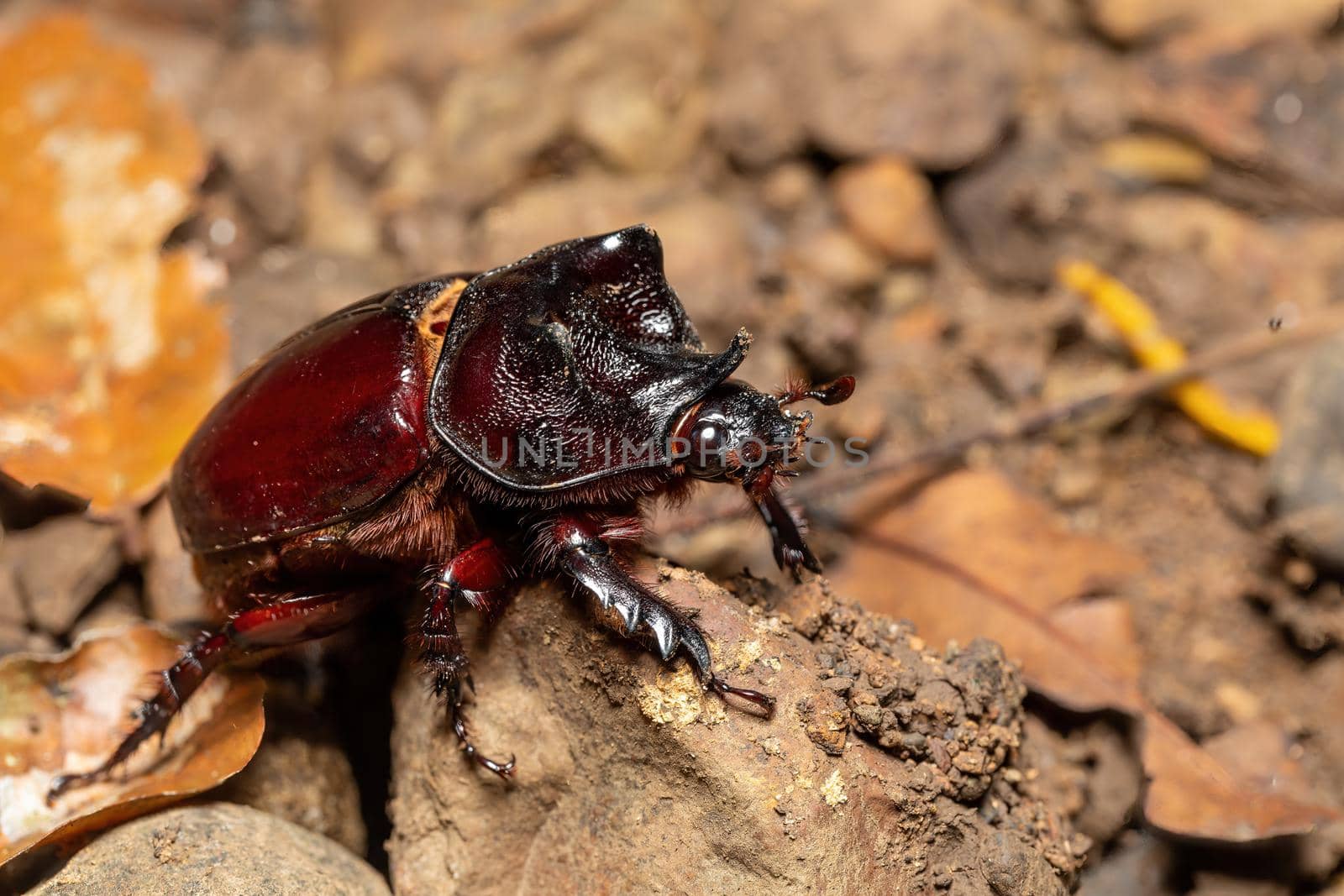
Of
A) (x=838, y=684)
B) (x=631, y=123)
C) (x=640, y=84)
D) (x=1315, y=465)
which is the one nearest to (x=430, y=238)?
(x=631, y=123)

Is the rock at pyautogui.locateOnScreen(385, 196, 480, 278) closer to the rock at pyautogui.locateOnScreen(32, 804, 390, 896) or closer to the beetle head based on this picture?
the beetle head

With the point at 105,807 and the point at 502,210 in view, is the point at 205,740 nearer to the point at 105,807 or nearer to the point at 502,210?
the point at 105,807

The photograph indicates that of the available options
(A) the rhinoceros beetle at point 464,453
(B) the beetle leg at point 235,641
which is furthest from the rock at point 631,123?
(B) the beetle leg at point 235,641

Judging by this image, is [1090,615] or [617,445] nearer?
[617,445]

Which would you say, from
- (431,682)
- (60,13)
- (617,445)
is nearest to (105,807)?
(431,682)

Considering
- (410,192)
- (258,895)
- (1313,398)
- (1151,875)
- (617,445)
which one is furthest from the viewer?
(410,192)
